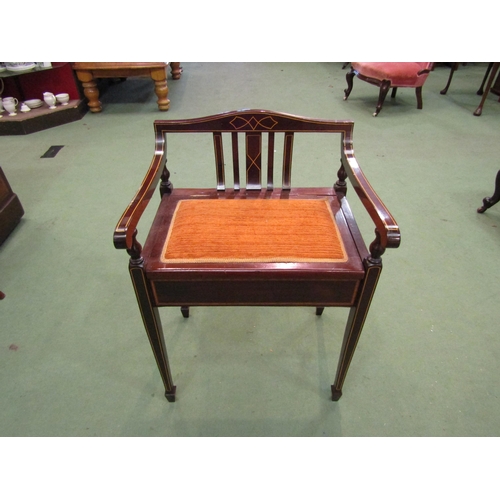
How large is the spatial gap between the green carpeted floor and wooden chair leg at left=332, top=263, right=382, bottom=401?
0.21 meters

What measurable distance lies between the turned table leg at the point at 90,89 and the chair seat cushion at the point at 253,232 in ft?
9.32

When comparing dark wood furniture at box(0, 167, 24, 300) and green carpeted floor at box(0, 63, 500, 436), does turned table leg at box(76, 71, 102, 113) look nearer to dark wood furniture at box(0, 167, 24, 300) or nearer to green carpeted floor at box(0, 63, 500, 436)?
green carpeted floor at box(0, 63, 500, 436)

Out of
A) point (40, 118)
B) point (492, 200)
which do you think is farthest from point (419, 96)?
point (40, 118)

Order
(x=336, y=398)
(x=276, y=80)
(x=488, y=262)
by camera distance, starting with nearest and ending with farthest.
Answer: (x=336, y=398), (x=488, y=262), (x=276, y=80)

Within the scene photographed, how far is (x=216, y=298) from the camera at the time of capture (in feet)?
3.32

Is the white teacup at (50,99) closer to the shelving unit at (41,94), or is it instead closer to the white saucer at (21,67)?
the shelving unit at (41,94)

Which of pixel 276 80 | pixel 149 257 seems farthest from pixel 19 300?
pixel 276 80

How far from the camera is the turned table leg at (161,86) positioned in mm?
3281

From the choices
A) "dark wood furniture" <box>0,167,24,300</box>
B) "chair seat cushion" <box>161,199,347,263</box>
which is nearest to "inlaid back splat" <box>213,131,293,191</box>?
"chair seat cushion" <box>161,199,347,263</box>

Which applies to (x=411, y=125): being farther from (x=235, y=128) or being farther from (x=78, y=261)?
(x=78, y=261)

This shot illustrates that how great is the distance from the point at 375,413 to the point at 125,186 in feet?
6.85

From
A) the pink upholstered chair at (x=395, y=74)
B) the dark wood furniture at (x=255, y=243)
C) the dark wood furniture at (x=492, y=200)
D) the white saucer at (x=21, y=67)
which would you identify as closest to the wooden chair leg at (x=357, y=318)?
the dark wood furniture at (x=255, y=243)

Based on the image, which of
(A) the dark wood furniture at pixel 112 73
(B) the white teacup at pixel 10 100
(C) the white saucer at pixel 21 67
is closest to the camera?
(C) the white saucer at pixel 21 67

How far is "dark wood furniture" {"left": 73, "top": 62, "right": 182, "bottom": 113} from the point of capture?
3.14 m
